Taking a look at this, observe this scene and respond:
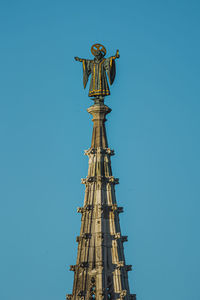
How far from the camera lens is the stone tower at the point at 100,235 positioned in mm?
50219

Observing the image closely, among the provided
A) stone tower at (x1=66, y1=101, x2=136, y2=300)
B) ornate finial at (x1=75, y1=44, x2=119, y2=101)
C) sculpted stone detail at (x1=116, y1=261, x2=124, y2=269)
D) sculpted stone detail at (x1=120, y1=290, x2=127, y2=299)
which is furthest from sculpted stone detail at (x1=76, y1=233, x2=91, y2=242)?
ornate finial at (x1=75, y1=44, x2=119, y2=101)

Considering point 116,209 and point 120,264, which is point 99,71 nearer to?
point 116,209

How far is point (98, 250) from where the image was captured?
5109 cm

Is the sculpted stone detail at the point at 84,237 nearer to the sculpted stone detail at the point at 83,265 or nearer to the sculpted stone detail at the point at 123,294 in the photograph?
the sculpted stone detail at the point at 83,265

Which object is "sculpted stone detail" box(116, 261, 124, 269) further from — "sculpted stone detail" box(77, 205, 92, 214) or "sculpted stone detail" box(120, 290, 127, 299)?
"sculpted stone detail" box(77, 205, 92, 214)

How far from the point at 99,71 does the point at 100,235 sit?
11.7 meters

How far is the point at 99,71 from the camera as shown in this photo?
185 feet

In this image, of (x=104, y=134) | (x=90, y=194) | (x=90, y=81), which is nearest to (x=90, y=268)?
(x=90, y=194)

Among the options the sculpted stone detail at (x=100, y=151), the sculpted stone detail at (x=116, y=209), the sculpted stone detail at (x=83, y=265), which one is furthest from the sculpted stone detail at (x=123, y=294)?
the sculpted stone detail at (x=100, y=151)

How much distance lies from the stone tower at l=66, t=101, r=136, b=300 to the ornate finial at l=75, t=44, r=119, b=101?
3.12ft

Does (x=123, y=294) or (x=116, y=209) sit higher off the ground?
(x=116, y=209)

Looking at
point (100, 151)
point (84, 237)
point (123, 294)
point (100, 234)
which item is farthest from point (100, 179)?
point (123, 294)

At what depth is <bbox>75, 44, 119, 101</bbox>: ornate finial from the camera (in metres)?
56.1

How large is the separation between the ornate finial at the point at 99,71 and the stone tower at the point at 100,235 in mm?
949
